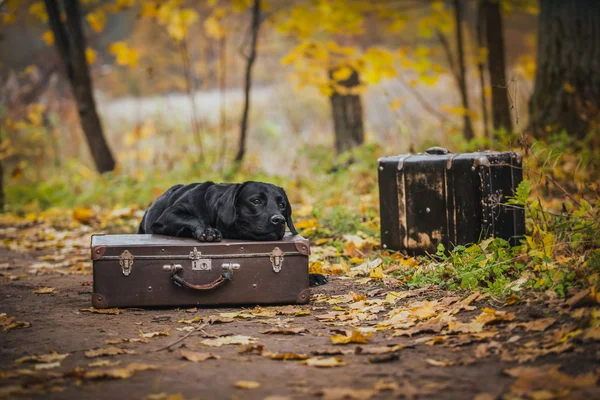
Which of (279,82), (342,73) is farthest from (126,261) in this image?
(279,82)

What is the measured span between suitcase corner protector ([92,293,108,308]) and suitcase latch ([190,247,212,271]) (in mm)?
625

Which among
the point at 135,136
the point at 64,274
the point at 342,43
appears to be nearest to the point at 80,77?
the point at 135,136

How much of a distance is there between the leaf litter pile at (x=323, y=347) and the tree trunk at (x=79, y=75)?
7.50m

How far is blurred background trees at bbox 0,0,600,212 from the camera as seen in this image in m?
9.96

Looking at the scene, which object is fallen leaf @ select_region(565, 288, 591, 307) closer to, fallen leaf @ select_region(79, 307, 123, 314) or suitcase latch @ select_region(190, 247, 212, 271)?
suitcase latch @ select_region(190, 247, 212, 271)

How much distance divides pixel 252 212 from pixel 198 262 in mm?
520

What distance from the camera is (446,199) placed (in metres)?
5.49

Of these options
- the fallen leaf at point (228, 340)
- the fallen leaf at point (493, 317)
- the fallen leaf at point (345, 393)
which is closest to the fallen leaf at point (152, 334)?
the fallen leaf at point (228, 340)

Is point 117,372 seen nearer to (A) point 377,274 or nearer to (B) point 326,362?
(B) point 326,362

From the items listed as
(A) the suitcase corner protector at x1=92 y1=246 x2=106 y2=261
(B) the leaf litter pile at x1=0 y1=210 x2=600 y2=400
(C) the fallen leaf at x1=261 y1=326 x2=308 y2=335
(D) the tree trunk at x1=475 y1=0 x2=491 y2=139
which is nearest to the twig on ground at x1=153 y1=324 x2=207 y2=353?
(B) the leaf litter pile at x1=0 y1=210 x2=600 y2=400

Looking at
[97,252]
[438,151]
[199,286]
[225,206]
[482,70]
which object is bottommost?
[199,286]

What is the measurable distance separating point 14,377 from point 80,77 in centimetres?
1003

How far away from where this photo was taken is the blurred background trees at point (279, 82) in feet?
32.7

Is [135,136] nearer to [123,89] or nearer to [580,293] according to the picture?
[123,89]
